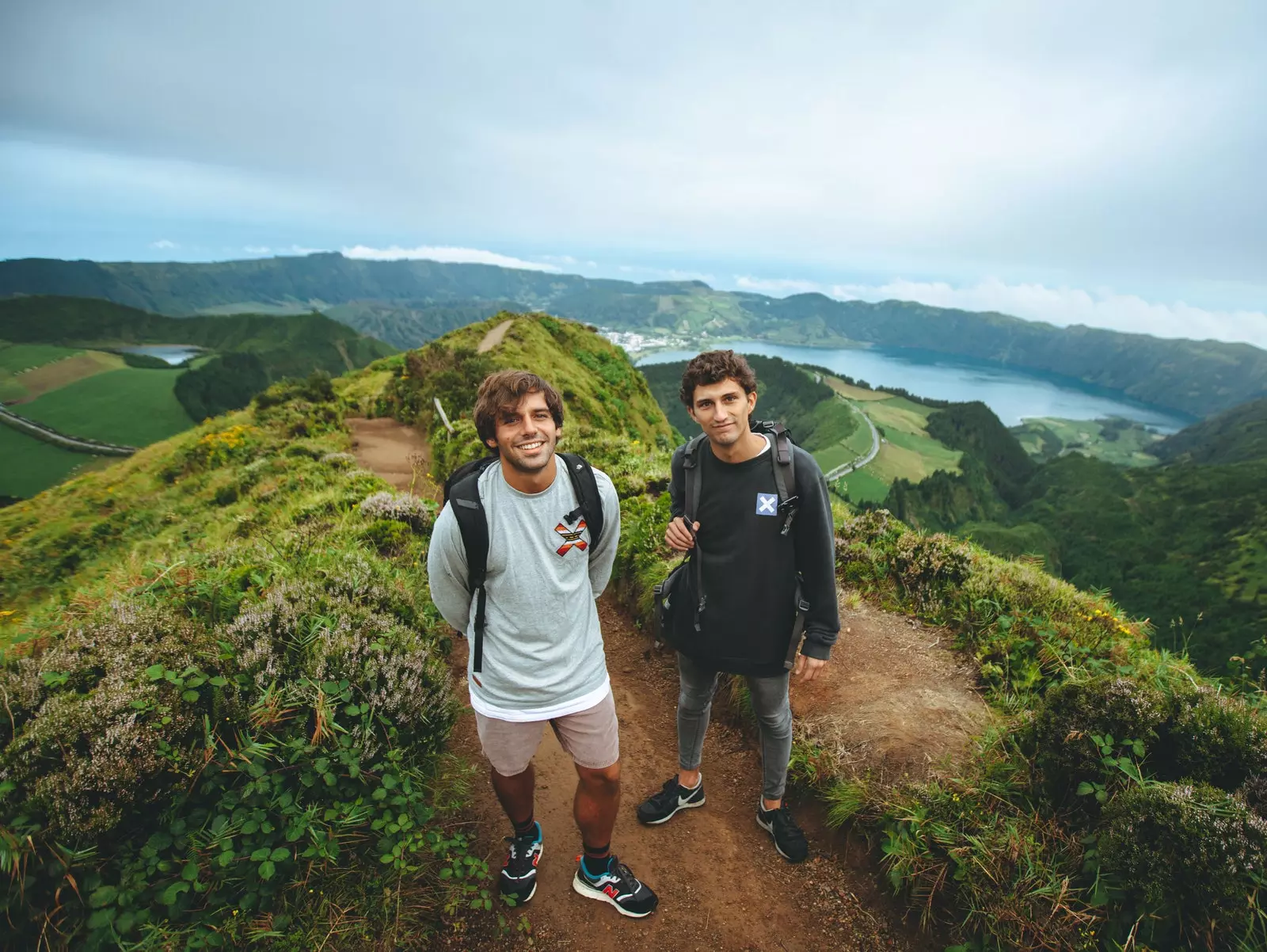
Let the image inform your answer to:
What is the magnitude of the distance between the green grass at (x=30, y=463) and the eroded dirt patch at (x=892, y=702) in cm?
7920

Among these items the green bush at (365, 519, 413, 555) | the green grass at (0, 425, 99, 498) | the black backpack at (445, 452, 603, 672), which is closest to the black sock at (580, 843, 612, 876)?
the black backpack at (445, 452, 603, 672)

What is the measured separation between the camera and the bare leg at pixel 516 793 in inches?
123

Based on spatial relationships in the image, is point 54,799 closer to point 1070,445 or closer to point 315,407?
point 315,407

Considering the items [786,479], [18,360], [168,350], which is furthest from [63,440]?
[168,350]

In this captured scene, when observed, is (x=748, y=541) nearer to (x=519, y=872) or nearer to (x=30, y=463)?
(x=519, y=872)

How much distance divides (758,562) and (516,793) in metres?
2.01

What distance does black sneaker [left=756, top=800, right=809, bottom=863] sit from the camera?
3738 millimetres

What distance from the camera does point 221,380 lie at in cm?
9544

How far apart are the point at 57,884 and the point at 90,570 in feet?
32.4

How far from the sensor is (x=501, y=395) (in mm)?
2615

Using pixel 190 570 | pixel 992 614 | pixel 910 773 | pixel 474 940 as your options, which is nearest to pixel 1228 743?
pixel 910 773

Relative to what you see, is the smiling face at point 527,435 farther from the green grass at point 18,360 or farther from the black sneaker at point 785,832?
the green grass at point 18,360

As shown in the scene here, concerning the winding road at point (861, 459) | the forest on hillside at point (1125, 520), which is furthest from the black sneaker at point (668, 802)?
the winding road at point (861, 459)

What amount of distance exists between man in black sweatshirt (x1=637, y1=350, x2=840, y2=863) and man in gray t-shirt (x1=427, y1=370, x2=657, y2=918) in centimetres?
61
